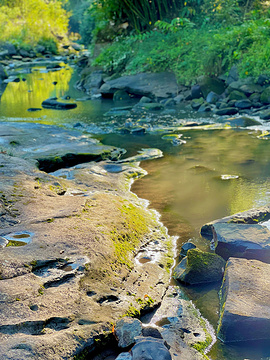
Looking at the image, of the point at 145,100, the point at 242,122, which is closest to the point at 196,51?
the point at 145,100

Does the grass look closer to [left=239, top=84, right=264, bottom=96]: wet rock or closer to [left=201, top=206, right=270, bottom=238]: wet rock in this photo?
[left=239, top=84, right=264, bottom=96]: wet rock

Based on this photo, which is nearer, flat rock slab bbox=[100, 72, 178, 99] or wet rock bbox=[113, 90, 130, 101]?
flat rock slab bbox=[100, 72, 178, 99]

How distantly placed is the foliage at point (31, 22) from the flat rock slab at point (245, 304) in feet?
115

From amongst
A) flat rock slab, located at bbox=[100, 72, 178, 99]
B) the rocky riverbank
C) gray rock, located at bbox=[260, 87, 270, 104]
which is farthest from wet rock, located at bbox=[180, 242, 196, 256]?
flat rock slab, located at bbox=[100, 72, 178, 99]

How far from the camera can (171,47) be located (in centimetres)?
1443

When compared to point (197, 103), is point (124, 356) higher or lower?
higher

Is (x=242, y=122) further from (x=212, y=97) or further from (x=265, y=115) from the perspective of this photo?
(x=212, y=97)

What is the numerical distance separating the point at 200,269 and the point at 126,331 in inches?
41.8

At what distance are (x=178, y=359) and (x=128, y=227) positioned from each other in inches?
65.0

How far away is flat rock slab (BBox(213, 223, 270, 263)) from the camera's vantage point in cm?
342

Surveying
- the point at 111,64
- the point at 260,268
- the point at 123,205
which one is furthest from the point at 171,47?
the point at 260,268

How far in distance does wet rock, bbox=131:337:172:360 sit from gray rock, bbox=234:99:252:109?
8.94 metres

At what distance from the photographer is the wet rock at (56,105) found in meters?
12.1

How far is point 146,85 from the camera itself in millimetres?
13211
